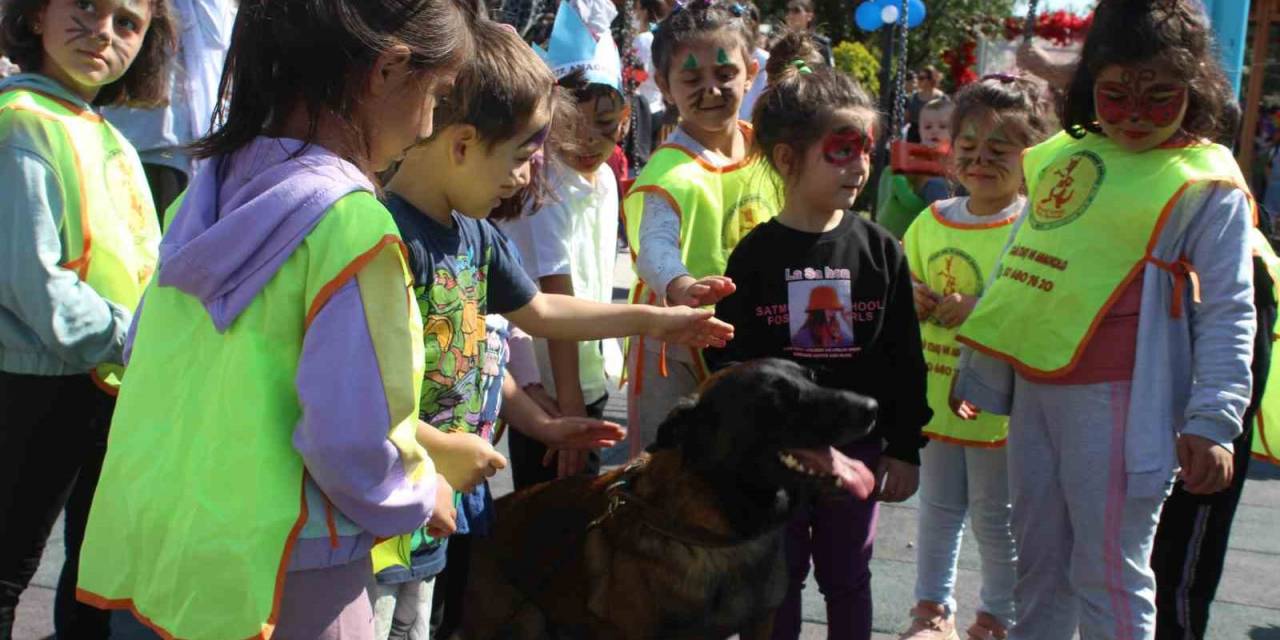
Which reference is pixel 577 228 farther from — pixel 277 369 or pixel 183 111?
pixel 277 369

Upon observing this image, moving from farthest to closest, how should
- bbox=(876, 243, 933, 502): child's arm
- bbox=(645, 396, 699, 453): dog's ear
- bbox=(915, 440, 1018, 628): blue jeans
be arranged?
bbox=(915, 440, 1018, 628): blue jeans
bbox=(876, 243, 933, 502): child's arm
bbox=(645, 396, 699, 453): dog's ear

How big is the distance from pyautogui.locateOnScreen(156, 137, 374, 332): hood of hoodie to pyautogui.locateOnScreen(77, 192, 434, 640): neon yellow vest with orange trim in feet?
0.06

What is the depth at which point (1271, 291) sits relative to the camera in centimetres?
330

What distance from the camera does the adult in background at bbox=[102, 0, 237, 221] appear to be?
4863 mm

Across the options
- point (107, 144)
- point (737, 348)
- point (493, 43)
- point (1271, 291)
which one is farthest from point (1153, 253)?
point (107, 144)

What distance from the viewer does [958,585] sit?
4.66 metres

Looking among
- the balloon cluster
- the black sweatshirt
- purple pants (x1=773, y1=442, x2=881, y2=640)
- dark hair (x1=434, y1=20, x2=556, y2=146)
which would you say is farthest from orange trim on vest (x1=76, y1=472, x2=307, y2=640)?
the balloon cluster

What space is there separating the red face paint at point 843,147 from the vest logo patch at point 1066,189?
0.52m

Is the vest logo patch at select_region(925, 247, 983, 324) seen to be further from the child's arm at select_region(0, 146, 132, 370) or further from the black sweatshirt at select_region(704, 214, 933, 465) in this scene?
the child's arm at select_region(0, 146, 132, 370)

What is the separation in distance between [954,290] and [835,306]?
Result: 37.3 inches

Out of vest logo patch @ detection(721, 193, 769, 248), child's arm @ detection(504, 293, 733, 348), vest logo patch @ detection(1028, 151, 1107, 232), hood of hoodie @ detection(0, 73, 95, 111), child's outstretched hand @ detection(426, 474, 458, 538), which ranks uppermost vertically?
hood of hoodie @ detection(0, 73, 95, 111)

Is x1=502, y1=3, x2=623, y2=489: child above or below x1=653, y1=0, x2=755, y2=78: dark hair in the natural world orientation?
below

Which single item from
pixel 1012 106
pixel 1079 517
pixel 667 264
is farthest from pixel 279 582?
pixel 1012 106

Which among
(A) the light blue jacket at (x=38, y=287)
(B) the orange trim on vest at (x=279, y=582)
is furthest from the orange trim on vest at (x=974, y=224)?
(B) the orange trim on vest at (x=279, y=582)
